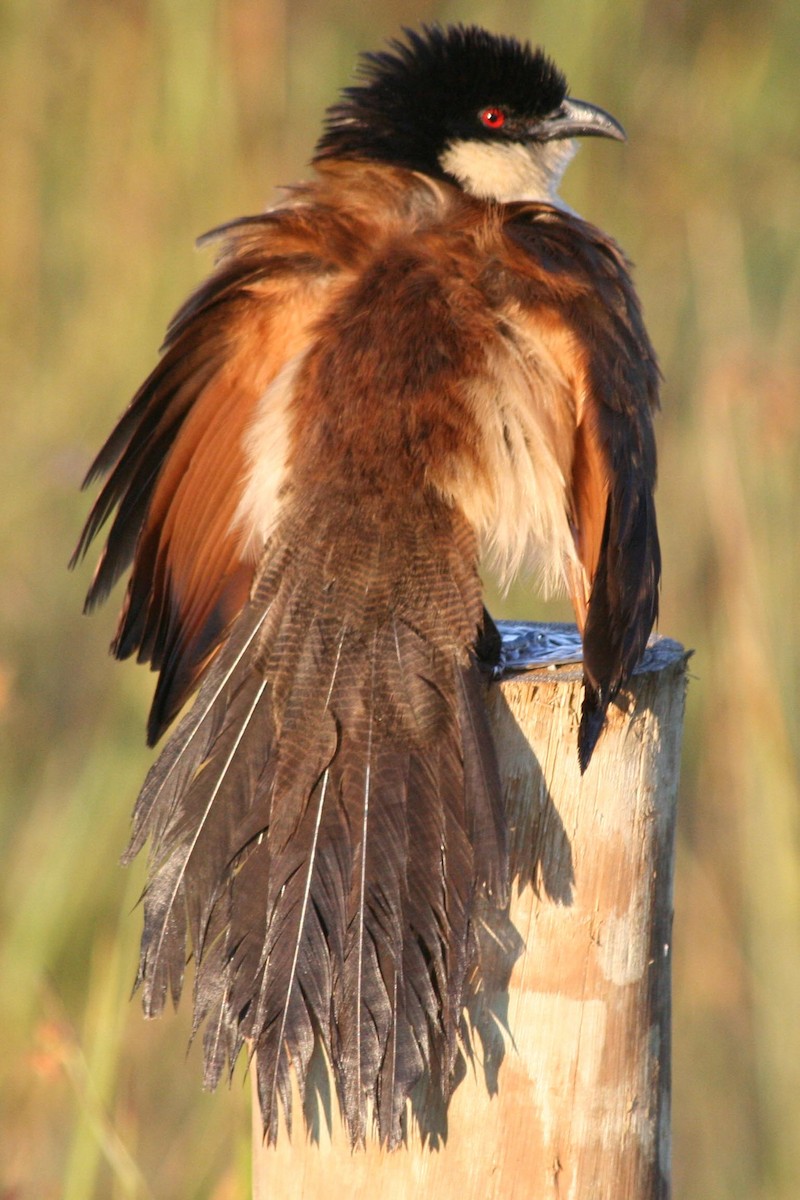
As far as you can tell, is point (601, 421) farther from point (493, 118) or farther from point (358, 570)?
point (493, 118)

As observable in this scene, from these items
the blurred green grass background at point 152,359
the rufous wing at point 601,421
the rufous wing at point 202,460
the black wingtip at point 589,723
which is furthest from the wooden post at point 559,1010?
the blurred green grass background at point 152,359

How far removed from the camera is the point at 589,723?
1292 mm

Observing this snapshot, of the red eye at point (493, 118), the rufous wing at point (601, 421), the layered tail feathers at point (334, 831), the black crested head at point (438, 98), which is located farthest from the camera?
the red eye at point (493, 118)

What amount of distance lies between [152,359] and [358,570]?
191 centimetres

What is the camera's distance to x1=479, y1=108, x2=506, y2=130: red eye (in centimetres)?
193

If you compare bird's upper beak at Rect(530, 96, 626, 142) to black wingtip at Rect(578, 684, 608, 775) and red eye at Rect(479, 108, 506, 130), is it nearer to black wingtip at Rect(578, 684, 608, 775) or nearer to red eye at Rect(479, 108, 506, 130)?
red eye at Rect(479, 108, 506, 130)

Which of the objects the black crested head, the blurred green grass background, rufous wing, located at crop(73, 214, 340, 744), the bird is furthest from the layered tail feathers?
the black crested head

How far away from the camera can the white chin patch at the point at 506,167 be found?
1.86m

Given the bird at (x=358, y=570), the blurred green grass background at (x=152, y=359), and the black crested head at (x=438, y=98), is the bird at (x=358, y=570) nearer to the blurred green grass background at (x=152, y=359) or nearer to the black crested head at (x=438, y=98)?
the black crested head at (x=438, y=98)

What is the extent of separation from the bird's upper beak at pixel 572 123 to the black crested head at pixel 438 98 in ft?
0.04

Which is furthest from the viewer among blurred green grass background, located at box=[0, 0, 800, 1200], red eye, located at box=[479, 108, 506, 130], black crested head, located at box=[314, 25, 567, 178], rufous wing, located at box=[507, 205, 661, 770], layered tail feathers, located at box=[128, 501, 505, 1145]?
blurred green grass background, located at box=[0, 0, 800, 1200]

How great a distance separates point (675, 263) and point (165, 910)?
264 centimetres

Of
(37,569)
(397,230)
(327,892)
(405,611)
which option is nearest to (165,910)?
(327,892)

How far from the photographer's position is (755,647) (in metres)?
2.38
